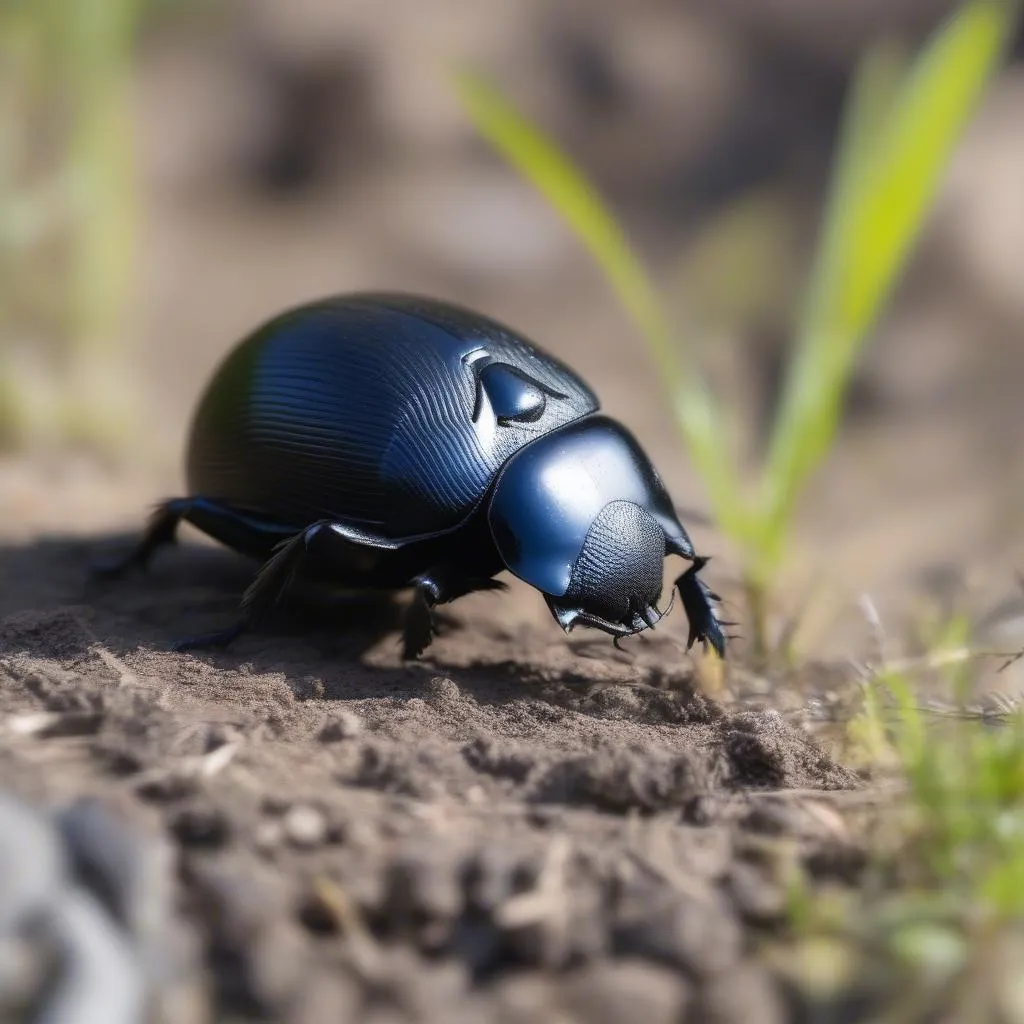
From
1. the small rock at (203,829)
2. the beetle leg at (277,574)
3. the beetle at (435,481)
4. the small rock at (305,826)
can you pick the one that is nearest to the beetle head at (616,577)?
the beetle at (435,481)

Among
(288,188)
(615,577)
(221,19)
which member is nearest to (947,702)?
(615,577)

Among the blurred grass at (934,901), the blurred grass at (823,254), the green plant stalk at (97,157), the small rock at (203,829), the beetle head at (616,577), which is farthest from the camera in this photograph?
the green plant stalk at (97,157)

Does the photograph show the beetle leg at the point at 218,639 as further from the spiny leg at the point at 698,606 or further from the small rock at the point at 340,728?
the spiny leg at the point at 698,606

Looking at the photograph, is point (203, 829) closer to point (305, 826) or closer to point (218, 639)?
point (305, 826)

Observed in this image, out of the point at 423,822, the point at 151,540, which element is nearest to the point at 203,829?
the point at 423,822

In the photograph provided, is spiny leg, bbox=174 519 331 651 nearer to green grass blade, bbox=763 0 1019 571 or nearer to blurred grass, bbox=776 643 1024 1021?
green grass blade, bbox=763 0 1019 571

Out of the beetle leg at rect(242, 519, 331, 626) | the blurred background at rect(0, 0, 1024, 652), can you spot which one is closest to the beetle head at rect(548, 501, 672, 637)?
the beetle leg at rect(242, 519, 331, 626)
